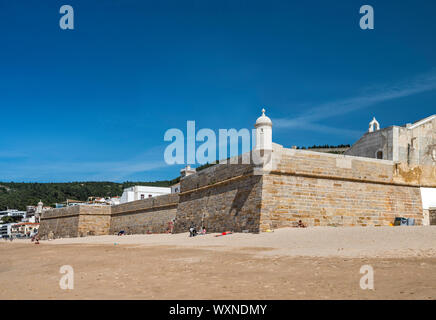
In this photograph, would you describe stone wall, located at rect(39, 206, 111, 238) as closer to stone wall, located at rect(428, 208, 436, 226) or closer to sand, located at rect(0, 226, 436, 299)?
stone wall, located at rect(428, 208, 436, 226)

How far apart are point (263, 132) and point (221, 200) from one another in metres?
5.24

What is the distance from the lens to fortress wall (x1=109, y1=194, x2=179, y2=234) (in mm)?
29263

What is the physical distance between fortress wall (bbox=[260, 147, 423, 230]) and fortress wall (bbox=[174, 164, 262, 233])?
36.7 inches

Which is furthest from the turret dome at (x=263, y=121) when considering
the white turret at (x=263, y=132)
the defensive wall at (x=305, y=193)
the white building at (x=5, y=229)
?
the white building at (x=5, y=229)

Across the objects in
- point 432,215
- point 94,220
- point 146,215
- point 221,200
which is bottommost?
point 94,220

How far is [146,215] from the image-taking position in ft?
106

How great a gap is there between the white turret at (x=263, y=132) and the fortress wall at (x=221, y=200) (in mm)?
1379

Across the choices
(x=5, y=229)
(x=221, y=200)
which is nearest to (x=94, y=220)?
(x=221, y=200)

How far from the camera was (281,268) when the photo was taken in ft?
25.3

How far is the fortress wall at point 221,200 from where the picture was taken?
18453mm

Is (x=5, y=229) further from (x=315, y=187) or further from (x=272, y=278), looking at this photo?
(x=272, y=278)

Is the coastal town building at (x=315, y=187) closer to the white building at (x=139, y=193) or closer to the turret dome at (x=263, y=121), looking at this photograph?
the turret dome at (x=263, y=121)

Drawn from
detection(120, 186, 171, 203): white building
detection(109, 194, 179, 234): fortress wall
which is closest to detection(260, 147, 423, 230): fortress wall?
detection(109, 194, 179, 234): fortress wall
